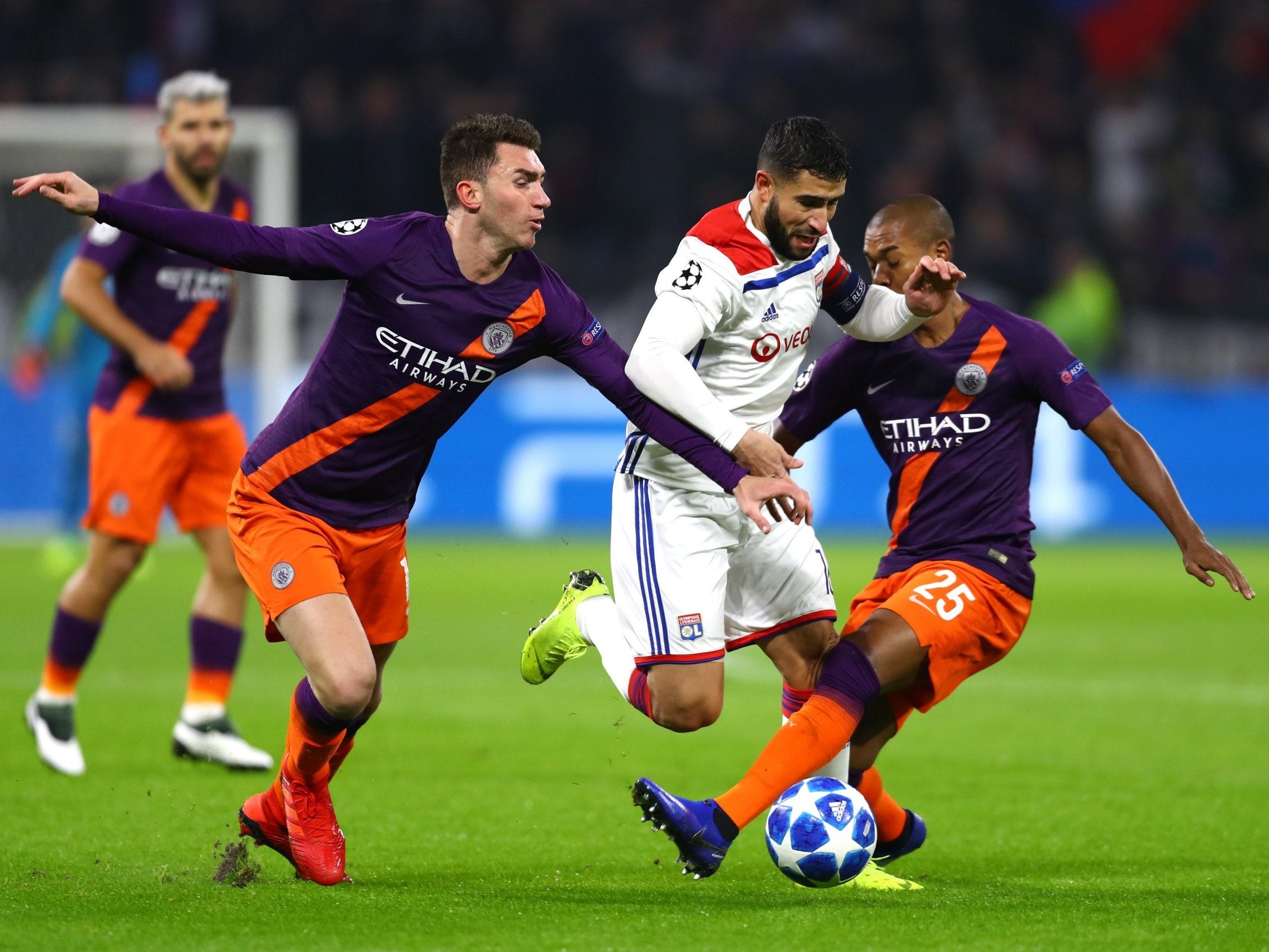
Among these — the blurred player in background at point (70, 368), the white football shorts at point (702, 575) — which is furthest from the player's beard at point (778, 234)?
the blurred player in background at point (70, 368)

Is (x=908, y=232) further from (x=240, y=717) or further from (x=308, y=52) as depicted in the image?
(x=308, y=52)

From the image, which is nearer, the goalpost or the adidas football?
the adidas football

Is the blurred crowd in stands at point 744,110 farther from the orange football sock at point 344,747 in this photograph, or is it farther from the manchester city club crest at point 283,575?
the manchester city club crest at point 283,575

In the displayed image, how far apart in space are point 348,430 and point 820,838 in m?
1.70

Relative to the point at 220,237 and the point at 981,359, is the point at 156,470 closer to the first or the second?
the point at 220,237

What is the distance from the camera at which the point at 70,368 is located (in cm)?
1448

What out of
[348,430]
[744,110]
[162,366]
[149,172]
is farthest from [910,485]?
[744,110]

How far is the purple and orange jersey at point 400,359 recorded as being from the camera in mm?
4727

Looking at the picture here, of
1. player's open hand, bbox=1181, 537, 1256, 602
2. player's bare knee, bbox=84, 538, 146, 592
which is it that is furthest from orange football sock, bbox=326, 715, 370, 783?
player's open hand, bbox=1181, 537, 1256, 602

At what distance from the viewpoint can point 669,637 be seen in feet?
16.5

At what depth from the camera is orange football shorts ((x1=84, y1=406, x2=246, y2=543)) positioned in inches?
268

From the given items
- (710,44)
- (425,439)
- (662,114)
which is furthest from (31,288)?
(425,439)

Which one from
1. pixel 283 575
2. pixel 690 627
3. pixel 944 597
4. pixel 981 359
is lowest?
pixel 283 575

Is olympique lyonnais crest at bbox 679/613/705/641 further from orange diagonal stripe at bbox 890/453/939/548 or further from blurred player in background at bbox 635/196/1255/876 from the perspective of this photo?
orange diagonal stripe at bbox 890/453/939/548
